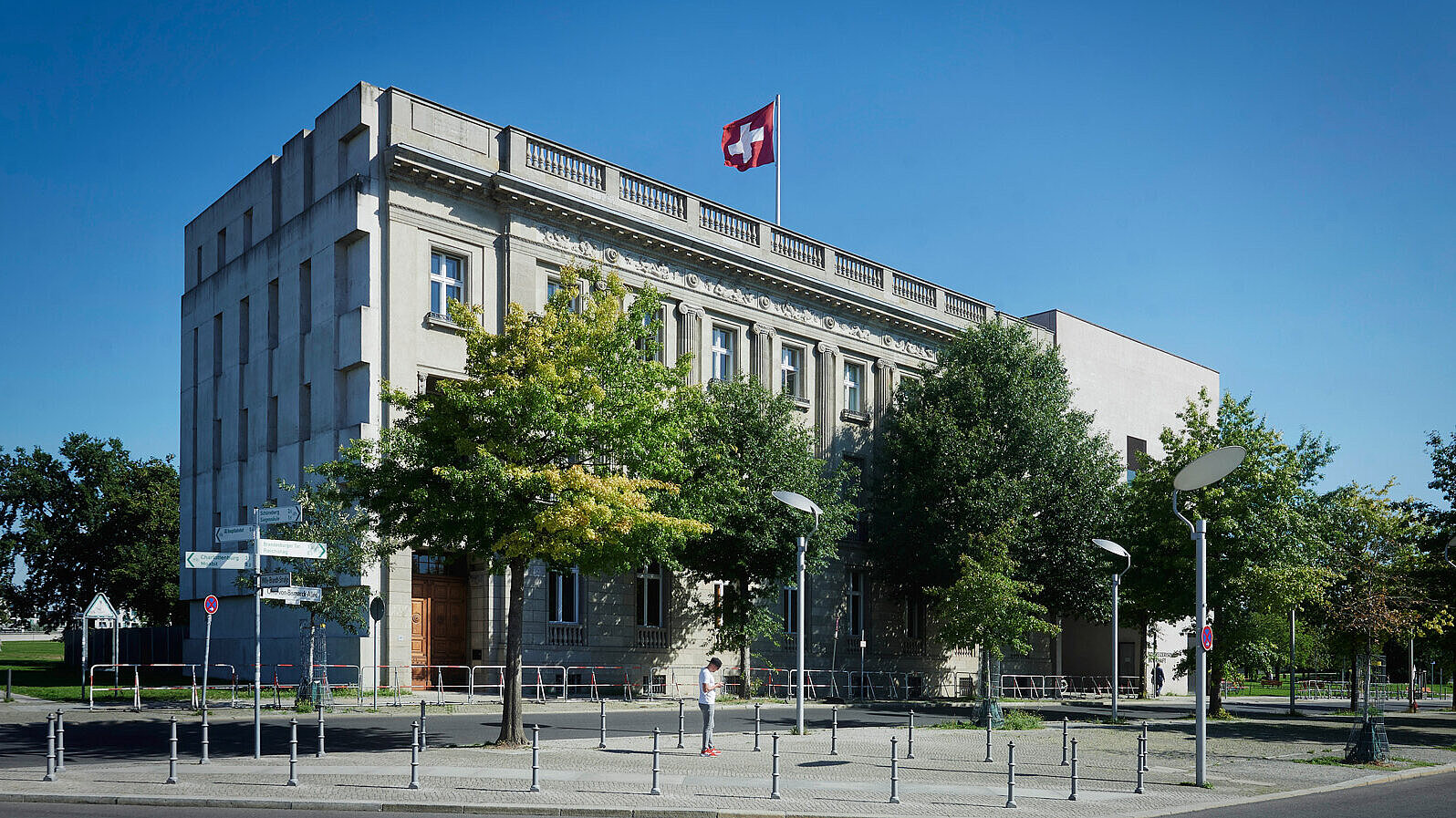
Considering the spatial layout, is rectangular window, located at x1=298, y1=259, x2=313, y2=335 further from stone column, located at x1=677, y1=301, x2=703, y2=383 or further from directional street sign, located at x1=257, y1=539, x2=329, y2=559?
directional street sign, located at x1=257, y1=539, x2=329, y2=559

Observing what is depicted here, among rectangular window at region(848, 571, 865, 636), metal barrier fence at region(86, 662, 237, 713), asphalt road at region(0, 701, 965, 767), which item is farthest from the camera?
rectangular window at region(848, 571, 865, 636)

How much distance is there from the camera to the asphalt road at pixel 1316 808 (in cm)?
1288

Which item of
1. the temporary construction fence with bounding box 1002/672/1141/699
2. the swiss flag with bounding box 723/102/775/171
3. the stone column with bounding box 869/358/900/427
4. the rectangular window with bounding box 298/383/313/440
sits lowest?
the temporary construction fence with bounding box 1002/672/1141/699

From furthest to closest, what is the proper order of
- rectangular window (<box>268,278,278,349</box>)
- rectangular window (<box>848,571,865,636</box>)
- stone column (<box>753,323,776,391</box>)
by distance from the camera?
rectangular window (<box>848,571,865,636</box>) → stone column (<box>753,323,776,391</box>) → rectangular window (<box>268,278,278,349</box>)

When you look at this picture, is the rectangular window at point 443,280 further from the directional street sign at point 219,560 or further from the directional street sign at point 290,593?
the directional street sign at point 219,560

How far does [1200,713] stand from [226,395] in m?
33.0

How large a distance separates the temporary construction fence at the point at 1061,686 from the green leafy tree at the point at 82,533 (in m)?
39.5

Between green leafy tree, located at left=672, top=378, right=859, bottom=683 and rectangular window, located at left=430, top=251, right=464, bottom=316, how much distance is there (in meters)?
8.03

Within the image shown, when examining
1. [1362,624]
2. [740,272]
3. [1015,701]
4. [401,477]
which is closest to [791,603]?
[1015,701]

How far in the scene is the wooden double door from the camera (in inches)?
1296

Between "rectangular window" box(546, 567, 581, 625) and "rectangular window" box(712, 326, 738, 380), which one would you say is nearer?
"rectangular window" box(546, 567, 581, 625)

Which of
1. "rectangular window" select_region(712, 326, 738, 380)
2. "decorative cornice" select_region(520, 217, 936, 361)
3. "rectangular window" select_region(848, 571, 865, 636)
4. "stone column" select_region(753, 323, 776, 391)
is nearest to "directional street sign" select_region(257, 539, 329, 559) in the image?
"decorative cornice" select_region(520, 217, 936, 361)

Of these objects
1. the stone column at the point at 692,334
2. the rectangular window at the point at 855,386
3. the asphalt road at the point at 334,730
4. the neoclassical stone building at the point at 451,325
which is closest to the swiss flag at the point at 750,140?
the neoclassical stone building at the point at 451,325

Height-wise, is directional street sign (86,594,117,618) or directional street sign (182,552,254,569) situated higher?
directional street sign (182,552,254,569)
